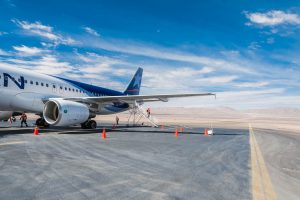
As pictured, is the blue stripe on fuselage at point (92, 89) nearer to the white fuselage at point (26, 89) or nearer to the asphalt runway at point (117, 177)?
the white fuselage at point (26, 89)

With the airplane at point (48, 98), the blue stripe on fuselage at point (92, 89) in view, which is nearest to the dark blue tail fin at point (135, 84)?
the blue stripe on fuselage at point (92, 89)

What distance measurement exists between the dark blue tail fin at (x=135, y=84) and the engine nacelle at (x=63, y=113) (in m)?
14.9

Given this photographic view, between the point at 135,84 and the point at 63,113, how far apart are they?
17.9 meters

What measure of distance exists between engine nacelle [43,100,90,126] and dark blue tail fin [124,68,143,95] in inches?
586

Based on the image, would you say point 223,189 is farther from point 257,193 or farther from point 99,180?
point 99,180

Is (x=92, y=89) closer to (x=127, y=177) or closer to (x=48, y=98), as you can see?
(x=48, y=98)

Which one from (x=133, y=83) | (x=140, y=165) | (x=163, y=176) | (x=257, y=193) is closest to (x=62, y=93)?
(x=133, y=83)

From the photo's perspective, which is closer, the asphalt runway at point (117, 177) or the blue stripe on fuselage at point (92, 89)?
the asphalt runway at point (117, 177)

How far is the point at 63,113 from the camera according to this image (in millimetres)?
18312

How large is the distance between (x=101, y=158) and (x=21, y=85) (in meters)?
12.9

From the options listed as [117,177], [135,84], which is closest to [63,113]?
[117,177]

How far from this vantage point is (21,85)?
1905 centimetres

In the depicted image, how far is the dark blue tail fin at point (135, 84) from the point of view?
114 ft

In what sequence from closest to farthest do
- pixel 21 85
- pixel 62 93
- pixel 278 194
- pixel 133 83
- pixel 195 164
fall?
pixel 278 194 < pixel 195 164 < pixel 21 85 < pixel 62 93 < pixel 133 83
